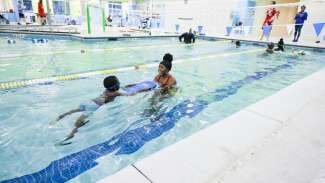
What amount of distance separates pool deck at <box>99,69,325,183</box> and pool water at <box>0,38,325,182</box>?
0.67 m

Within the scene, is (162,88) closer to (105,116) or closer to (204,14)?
(105,116)

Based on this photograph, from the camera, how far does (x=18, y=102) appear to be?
3.59 metres

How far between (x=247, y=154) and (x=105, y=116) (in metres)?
2.07

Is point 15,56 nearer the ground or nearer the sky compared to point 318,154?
nearer the sky

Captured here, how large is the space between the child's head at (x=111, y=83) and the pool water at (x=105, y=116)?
0.91ft

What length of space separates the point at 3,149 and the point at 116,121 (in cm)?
132

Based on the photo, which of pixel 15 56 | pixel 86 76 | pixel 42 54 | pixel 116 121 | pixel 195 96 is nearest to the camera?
pixel 116 121

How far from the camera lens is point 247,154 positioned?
172cm

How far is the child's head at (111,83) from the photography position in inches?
119

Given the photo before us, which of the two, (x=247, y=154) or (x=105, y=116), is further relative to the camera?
(x=105, y=116)

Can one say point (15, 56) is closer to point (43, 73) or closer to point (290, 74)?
point (43, 73)

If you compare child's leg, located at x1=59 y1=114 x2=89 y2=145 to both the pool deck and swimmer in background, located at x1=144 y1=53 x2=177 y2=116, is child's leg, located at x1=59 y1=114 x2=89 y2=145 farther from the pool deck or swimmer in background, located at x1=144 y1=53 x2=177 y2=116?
the pool deck

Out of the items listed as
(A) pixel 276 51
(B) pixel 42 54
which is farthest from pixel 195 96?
(A) pixel 276 51

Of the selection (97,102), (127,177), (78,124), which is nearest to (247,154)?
(127,177)
